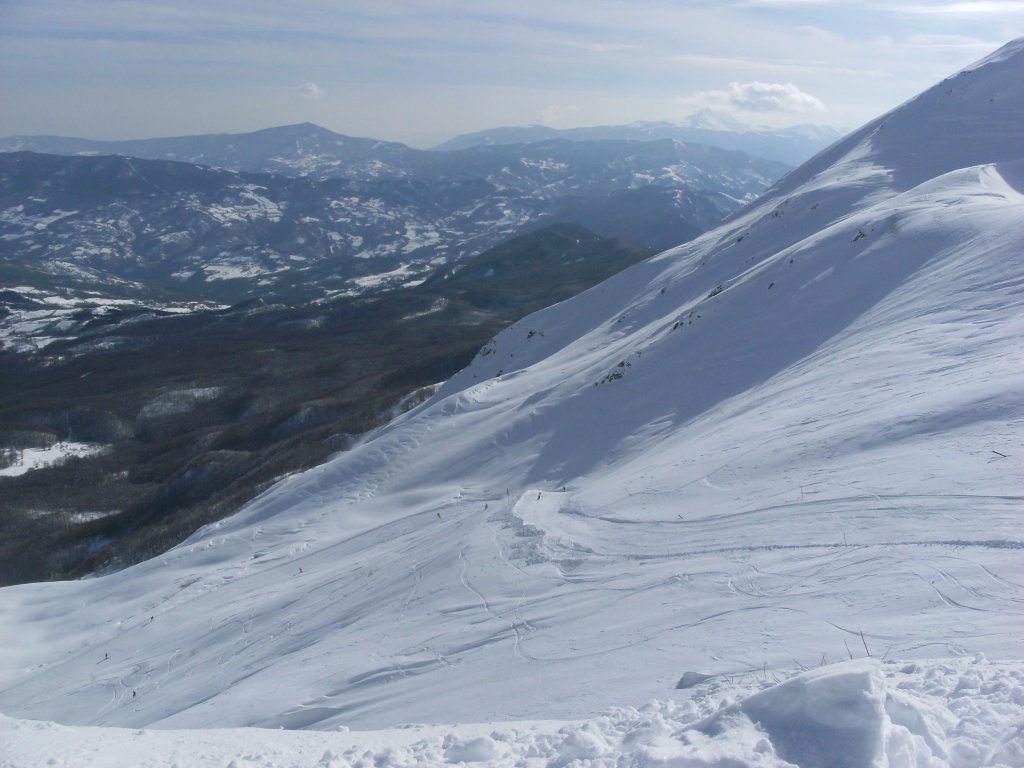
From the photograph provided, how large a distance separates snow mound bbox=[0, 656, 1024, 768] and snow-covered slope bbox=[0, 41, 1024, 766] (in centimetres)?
7

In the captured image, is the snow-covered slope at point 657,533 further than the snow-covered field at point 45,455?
No

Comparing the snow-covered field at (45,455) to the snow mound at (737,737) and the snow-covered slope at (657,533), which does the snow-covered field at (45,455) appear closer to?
the snow-covered slope at (657,533)

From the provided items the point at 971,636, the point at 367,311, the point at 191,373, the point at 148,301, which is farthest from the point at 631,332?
the point at 148,301

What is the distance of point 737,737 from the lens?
527cm

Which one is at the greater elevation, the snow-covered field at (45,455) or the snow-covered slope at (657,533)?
the snow-covered slope at (657,533)

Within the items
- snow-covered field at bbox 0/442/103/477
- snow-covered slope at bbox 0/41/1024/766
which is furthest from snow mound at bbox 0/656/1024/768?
snow-covered field at bbox 0/442/103/477

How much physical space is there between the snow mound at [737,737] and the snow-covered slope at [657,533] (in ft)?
0.24

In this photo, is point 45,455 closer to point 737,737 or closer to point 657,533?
point 657,533

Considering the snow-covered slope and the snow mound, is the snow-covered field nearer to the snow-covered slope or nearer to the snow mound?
the snow-covered slope

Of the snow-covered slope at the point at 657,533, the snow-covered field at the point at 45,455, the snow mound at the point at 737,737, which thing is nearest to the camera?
the snow mound at the point at 737,737

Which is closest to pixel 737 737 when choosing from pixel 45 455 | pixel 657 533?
pixel 657 533

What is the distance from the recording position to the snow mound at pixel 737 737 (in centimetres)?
491

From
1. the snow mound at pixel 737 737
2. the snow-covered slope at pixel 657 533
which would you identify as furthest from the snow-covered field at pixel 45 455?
the snow mound at pixel 737 737

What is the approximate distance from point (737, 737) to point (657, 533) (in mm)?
6332
